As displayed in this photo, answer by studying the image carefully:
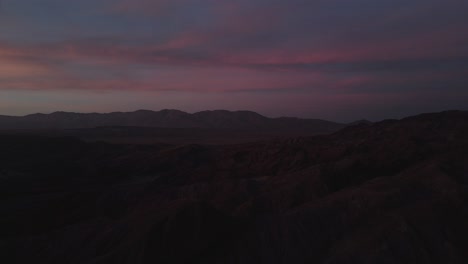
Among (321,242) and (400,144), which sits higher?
(400,144)

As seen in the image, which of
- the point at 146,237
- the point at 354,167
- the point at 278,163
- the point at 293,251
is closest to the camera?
the point at 146,237

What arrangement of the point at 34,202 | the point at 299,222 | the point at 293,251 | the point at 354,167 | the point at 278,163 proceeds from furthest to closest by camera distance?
the point at 278,163
the point at 34,202
the point at 354,167
the point at 299,222
the point at 293,251

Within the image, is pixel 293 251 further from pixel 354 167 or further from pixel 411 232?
pixel 354 167

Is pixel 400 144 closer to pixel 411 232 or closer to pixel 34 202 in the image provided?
pixel 411 232

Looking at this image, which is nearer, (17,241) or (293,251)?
(293,251)

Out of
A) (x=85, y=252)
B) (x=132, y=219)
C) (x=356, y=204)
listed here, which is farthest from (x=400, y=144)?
(x=85, y=252)

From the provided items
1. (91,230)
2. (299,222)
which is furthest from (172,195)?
(299,222)
